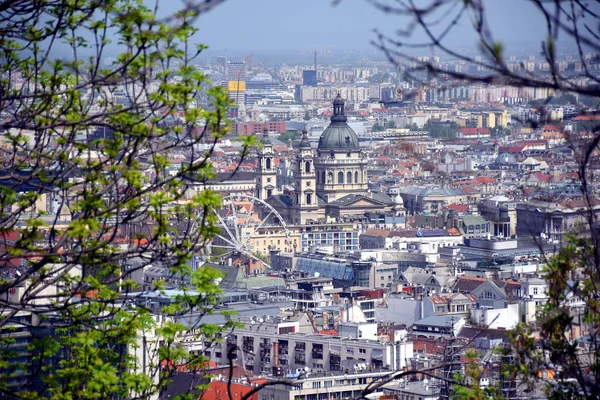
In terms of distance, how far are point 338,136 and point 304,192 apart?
15.4 ft

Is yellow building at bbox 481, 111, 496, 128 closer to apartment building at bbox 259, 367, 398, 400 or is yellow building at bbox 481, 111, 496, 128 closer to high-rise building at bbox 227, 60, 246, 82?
high-rise building at bbox 227, 60, 246, 82

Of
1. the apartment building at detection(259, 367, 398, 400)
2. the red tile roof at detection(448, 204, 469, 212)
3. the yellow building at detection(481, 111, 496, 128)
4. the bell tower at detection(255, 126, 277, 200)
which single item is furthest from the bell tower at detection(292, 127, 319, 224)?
the yellow building at detection(481, 111, 496, 128)

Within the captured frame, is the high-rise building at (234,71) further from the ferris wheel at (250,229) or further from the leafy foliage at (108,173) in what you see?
the leafy foliage at (108,173)

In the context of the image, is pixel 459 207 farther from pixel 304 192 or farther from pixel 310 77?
pixel 310 77

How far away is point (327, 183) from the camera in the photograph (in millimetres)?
71625

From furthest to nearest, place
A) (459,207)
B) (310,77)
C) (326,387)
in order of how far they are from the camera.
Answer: (310,77), (459,207), (326,387)

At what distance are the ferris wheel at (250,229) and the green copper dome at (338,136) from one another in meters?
5.42

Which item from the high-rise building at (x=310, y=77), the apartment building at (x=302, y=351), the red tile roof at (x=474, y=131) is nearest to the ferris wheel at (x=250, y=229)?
the apartment building at (x=302, y=351)

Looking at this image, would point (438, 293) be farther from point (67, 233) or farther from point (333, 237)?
point (67, 233)

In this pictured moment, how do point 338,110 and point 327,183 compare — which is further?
point 338,110

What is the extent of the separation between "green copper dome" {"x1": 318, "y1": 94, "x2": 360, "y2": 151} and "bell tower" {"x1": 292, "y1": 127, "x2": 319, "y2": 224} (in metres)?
2.69

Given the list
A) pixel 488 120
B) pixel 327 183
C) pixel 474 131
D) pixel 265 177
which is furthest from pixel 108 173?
pixel 488 120

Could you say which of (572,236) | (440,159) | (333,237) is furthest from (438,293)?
(440,159)

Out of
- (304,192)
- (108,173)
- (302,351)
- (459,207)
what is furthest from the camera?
(459,207)
